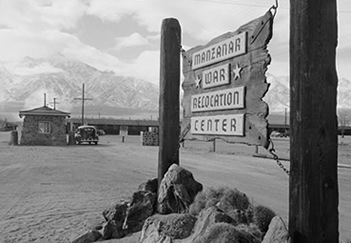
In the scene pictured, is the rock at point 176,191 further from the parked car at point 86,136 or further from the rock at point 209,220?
the parked car at point 86,136

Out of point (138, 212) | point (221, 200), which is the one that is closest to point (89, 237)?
point (138, 212)

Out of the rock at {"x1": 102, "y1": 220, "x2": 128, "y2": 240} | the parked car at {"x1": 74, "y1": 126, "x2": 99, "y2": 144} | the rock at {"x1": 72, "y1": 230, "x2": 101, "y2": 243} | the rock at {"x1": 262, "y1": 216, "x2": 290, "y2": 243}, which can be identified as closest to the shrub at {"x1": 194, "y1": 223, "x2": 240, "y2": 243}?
the rock at {"x1": 262, "y1": 216, "x2": 290, "y2": 243}

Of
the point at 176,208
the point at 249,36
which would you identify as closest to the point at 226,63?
the point at 249,36

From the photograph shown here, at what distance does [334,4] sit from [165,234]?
103 inches

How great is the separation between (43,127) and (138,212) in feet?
99.8

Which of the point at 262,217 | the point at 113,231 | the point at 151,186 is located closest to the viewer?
the point at 262,217

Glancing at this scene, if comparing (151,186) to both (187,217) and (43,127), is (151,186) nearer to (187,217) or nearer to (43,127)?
(187,217)

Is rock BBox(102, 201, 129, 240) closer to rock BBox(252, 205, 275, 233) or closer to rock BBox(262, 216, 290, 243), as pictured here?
rock BBox(252, 205, 275, 233)

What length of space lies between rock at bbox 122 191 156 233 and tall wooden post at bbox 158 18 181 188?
381 millimetres

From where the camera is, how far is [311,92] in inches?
104

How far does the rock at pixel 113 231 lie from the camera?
16.0ft

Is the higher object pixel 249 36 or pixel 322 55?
pixel 249 36

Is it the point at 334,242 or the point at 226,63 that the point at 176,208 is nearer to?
the point at 226,63

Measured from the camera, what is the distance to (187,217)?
12.9 ft
